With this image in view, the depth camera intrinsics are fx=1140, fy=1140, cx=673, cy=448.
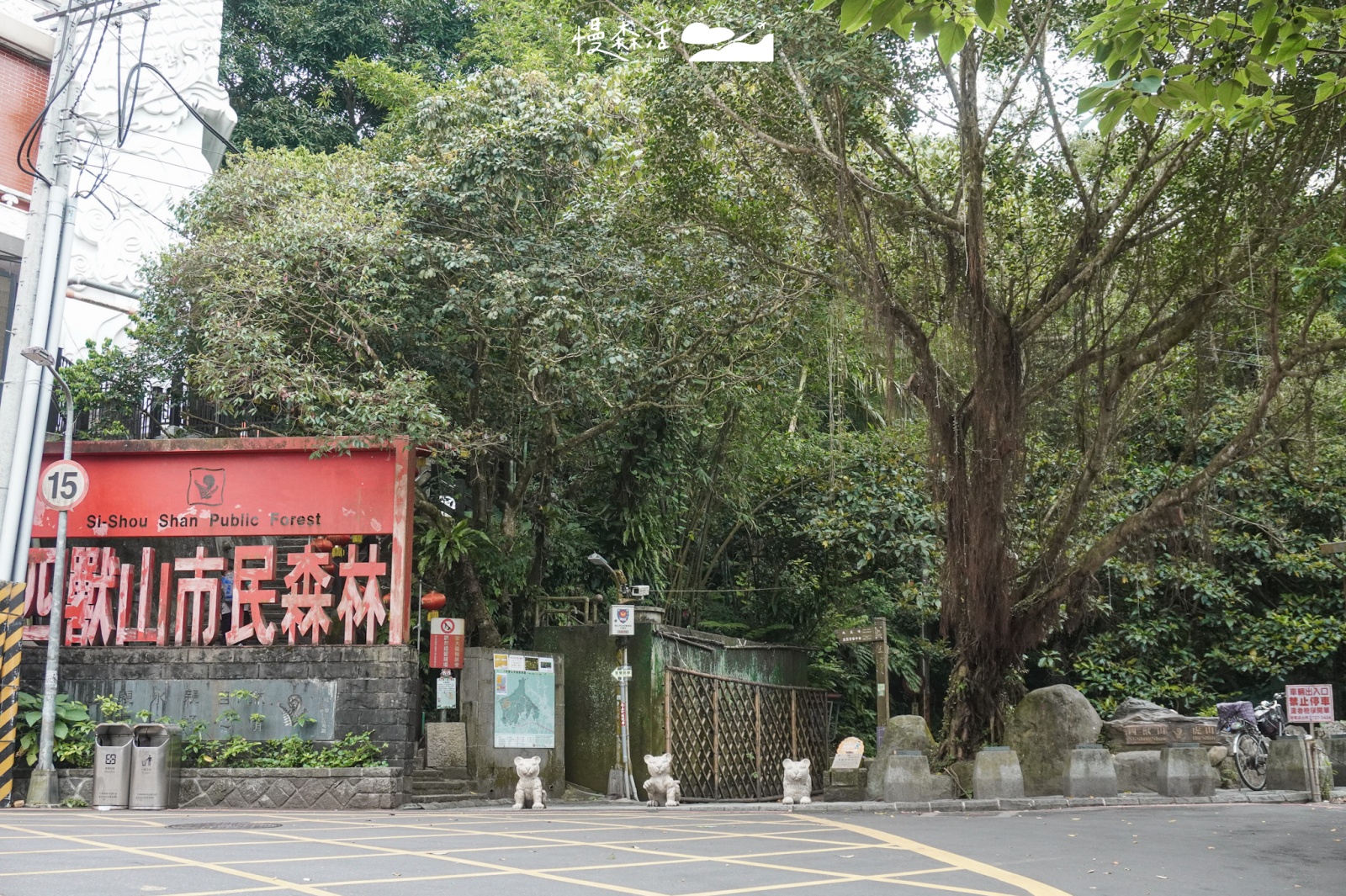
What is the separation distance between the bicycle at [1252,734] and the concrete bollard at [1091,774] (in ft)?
9.69

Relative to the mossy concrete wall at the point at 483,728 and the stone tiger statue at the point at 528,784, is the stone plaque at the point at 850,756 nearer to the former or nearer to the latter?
the stone tiger statue at the point at 528,784

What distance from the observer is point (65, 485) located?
1252cm

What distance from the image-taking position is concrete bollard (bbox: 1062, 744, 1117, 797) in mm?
13148

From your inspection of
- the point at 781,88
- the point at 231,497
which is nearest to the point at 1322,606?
the point at 781,88

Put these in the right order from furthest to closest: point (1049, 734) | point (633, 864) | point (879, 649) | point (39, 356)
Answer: point (879, 649), point (1049, 734), point (39, 356), point (633, 864)

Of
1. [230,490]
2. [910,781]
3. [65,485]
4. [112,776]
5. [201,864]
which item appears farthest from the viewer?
[230,490]

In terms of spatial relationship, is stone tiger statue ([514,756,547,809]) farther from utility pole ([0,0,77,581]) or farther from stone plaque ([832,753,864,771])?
utility pole ([0,0,77,581])

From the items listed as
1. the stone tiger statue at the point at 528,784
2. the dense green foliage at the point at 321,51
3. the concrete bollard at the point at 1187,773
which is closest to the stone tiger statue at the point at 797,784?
the stone tiger statue at the point at 528,784

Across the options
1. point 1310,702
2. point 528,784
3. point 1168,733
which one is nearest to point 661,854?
point 528,784

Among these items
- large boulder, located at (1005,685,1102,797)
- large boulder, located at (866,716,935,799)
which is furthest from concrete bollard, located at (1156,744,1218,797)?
large boulder, located at (866,716,935,799)

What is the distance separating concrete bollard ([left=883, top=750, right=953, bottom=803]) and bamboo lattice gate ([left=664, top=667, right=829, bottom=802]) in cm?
367

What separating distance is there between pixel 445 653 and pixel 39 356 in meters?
5.76

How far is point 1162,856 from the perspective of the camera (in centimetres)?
800

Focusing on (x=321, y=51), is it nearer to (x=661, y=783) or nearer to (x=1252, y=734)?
(x=661, y=783)
